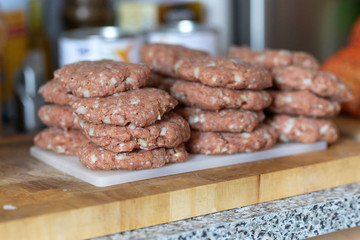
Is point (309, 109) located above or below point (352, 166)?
above

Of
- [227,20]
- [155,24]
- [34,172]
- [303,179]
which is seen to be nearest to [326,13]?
[227,20]

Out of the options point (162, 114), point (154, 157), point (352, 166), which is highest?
point (162, 114)

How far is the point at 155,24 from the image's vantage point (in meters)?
2.78

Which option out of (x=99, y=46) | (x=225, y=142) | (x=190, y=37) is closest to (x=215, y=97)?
(x=225, y=142)

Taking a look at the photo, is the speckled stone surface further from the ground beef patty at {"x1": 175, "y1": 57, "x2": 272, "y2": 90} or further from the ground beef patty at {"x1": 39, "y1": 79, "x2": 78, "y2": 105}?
the ground beef patty at {"x1": 39, "y1": 79, "x2": 78, "y2": 105}

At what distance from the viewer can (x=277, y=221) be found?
141 cm

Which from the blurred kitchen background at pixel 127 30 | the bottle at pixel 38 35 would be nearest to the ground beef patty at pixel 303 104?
the blurred kitchen background at pixel 127 30

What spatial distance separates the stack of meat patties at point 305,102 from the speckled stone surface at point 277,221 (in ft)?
0.73

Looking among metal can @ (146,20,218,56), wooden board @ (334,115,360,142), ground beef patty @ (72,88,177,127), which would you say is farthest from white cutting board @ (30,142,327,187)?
metal can @ (146,20,218,56)

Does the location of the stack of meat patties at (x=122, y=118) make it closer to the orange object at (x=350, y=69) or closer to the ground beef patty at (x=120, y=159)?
the ground beef patty at (x=120, y=159)

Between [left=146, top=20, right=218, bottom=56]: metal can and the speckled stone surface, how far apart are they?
36.9 inches

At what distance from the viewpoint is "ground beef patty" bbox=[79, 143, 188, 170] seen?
1.45 m

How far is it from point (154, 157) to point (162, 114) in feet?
0.36

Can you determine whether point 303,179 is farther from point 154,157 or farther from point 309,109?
point 154,157
